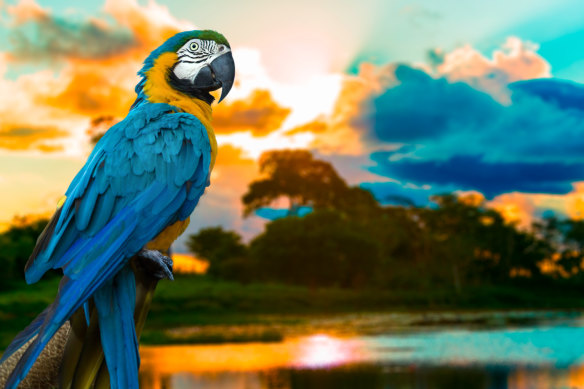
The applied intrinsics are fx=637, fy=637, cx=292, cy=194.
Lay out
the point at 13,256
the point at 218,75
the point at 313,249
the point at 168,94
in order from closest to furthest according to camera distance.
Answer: the point at 168,94 < the point at 218,75 < the point at 13,256 < the point at 313,249

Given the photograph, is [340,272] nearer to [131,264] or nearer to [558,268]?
[558,268]

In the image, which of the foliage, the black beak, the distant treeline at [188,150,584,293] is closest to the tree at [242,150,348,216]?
the distant treeline at [188,150,584,293]

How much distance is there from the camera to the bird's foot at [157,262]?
2.68 meters

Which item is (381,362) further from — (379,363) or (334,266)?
(334,266)

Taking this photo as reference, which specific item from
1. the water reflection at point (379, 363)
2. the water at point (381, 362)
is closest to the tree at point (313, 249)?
the water at point (381, 362)

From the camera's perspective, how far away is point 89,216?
2.58 metres

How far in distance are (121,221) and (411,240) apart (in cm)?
3000

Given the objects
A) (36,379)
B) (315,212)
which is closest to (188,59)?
(36,379)

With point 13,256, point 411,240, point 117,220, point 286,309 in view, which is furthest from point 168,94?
point 411,240

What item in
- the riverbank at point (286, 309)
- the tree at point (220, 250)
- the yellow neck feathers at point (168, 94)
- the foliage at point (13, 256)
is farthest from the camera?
the tree at point (220, 250)

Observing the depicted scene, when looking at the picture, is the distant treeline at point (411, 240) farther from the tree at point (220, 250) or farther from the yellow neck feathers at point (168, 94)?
the yellow neck feathers at point (168, 94)

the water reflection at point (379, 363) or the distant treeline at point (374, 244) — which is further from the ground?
the distant treeline at point (374, 244)

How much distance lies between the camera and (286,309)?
23125mm

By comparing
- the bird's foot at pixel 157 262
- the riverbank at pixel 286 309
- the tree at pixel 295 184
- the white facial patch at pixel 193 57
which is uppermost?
the tree at pixel 295 184
